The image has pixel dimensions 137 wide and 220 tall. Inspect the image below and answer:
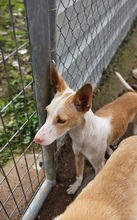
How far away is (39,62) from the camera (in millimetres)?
1750

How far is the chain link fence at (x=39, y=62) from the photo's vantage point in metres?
1.68

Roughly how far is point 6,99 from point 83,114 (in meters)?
1.57

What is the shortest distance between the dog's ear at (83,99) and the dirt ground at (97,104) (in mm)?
1026

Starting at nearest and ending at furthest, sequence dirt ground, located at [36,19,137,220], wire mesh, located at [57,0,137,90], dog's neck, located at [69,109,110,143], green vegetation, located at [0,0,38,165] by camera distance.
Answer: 1. dog's neck, located at [69,109,110,143]
2. wire mesh, located at [57,0,137,90]
3. dirt ground, located at [36,19,137,220]
4. green vegetation, located at [0,0,38,165]

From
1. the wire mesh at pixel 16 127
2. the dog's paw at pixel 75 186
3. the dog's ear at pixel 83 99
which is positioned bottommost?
the dog's paw at pixel 75 186

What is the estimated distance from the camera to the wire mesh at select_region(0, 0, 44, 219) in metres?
1.84

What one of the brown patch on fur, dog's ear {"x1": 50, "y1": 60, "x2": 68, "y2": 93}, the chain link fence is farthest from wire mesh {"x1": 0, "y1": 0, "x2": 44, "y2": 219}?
the brown patch on fur

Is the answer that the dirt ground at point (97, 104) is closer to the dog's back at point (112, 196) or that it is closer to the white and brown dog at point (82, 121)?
the white and brown dog at point (82, 121)

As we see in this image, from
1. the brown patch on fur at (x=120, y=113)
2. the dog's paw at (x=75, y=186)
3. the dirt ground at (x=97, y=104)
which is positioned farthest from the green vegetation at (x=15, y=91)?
the brown patch on fur at (x=120, y=113)

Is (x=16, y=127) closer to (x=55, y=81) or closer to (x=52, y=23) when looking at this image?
(x=55, y=81)

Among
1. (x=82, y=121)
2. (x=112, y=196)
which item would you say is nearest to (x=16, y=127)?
(x=82, y=121)

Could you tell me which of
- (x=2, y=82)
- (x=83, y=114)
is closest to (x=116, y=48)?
(x=2, y=82)

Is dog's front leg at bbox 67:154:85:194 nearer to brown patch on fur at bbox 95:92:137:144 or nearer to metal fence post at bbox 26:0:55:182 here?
brown patch on fur at bbox 95:92:137:144

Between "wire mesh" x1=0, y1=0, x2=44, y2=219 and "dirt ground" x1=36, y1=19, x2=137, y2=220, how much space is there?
20 centimetres
